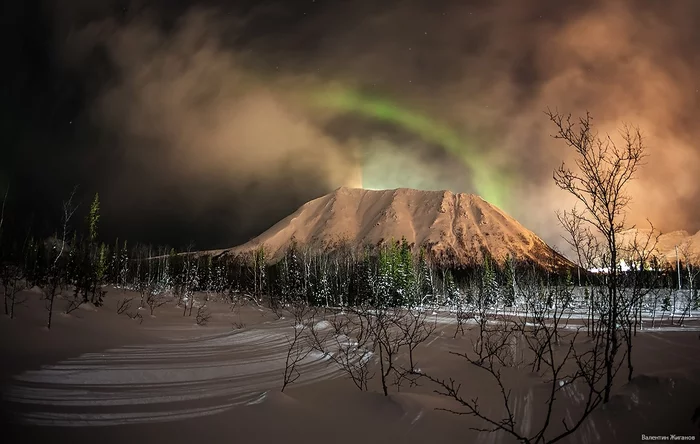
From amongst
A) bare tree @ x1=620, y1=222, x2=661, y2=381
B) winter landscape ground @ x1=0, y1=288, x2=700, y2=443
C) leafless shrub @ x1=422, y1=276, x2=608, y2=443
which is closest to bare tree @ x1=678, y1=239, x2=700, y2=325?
winter landscape ground @ x1=0, y1=288, x2=700, y2=443

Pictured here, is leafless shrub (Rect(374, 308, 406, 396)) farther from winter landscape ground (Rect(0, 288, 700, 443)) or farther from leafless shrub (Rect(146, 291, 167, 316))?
leafless shrub (Rect(146, 291, 167, 316))

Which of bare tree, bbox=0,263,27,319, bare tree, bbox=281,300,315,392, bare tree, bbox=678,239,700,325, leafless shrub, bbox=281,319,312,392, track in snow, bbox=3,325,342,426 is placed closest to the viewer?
track in snow, bbox=3,325,342,426

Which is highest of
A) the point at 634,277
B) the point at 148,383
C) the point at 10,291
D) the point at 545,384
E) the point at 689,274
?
the point at 634,277

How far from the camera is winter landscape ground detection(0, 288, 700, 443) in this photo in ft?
A: 18.0

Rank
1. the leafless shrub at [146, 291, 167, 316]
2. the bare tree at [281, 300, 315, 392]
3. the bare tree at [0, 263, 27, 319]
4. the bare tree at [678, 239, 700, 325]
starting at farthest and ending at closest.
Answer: the leafless shrub at [146, 291, 167, 316]
the bare tree at [678, 239, 700, 325]
the bare tree at [0, 263, 27, 319]
the bare tree at [281, 300, 315, 392]

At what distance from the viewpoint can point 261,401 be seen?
21.2 ft

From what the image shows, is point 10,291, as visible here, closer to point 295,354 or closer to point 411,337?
point 295,354

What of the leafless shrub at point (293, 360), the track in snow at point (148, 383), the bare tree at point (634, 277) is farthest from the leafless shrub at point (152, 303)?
the bare tree at point (634, 277)

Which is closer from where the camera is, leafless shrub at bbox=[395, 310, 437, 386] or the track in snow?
the track in snow

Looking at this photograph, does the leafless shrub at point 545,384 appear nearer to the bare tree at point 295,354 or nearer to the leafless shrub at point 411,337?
the leafless shrub at point 411,337

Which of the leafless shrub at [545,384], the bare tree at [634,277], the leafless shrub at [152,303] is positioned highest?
the bare tree at [634,277]

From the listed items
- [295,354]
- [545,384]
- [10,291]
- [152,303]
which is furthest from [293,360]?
[152,303]

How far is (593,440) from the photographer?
586cm

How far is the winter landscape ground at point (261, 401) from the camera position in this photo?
18.0 ft
